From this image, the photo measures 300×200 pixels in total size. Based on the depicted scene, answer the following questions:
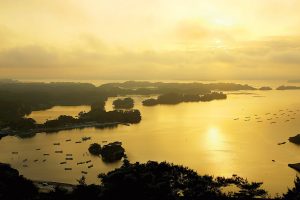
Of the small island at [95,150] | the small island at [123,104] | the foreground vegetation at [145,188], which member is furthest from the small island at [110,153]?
the small island at [123,104]

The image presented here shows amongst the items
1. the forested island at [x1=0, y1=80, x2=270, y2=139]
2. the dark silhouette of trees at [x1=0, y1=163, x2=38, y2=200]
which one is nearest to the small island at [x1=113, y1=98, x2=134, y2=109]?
the forested island at [x1=0, y1=80, x2=270, y2=139]

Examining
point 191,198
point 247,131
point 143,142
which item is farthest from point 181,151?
point 191,198

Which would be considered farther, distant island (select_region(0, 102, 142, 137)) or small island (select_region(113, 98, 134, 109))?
small island (select_region(113, 98, 134, 109))

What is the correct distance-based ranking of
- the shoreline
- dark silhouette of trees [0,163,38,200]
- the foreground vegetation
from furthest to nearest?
the shoreline, dark silhouette of trees [0,163,38,200], the foreground vegetation

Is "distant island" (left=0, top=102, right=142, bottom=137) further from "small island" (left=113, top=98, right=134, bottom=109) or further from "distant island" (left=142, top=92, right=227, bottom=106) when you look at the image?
"distant island" (left=142, top=92, right=227, bottom=106)

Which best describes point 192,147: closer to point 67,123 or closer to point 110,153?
point 110,153

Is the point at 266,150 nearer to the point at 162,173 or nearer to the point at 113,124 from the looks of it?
the point at 162,173
